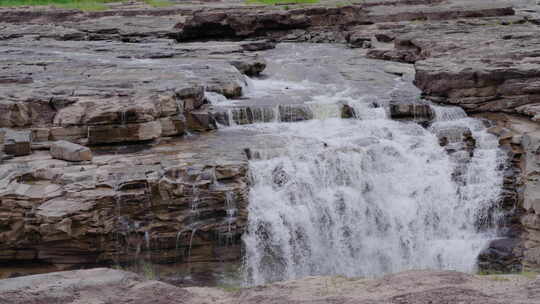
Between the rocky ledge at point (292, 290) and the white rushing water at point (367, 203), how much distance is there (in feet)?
15.6

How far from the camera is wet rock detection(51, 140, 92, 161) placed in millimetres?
11336

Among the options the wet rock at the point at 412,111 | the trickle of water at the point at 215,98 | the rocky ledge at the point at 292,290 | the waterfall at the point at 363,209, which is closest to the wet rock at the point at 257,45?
the trickle of water at the point at 215,98

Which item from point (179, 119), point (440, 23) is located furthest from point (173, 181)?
point (440, 23)

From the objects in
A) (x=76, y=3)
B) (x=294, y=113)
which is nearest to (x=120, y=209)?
(x=294, y=113)

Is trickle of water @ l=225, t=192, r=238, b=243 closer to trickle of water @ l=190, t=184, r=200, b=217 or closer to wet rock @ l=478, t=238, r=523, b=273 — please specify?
trickle of water @ l=190, t=184, r=200, b=217

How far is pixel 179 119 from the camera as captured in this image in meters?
13.3

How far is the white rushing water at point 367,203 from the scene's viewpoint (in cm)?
1157

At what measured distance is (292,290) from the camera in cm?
655

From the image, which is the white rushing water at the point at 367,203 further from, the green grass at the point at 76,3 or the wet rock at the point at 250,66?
the green grass at the point at 76,3

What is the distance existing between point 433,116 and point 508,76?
1.86 meters

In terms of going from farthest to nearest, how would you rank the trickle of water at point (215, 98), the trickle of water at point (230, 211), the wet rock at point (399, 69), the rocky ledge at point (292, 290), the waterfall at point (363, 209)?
the wet rock at point (399, 69), the trickle of water at point (215, 98), the waterfall at point (363, 209), the trickle of water at point (230, 211), the rocky ledge at point (292, 290)

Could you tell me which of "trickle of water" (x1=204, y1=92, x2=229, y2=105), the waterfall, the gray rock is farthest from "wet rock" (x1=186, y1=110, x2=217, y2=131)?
the gray rock

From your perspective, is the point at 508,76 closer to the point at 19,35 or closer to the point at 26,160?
the point at 26,160

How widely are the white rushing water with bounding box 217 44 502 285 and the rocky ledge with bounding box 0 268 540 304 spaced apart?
15.6 feet
